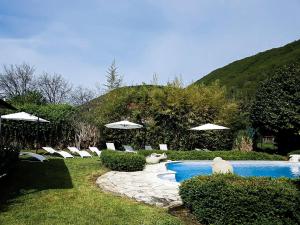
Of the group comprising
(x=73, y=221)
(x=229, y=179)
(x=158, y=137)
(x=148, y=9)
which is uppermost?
(x=148, y=9)

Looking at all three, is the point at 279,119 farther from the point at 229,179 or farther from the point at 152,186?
the point at 229,179

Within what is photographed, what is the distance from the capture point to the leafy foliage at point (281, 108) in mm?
23969

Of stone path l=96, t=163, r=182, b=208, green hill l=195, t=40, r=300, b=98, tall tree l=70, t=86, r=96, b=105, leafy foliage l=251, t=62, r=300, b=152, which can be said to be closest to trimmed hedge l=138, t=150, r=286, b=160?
leafy foliage l=251, t=62, r=300, b=152

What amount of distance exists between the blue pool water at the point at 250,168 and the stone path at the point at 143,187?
14.4 feet

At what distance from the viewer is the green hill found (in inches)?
1898

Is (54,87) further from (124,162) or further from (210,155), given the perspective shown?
(124,162)

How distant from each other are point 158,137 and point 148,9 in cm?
1040

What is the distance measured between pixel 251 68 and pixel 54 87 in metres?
28.8

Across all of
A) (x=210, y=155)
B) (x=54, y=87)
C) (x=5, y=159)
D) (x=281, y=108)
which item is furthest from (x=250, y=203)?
(x=54, y=87)

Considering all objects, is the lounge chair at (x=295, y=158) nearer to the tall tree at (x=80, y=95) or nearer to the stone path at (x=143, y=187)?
the stone path at (x=143, y=187)

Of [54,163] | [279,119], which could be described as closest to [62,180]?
[54,163]

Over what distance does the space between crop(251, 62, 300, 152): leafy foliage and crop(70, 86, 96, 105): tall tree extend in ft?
74.3

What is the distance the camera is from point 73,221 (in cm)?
713

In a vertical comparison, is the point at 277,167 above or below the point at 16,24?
below
